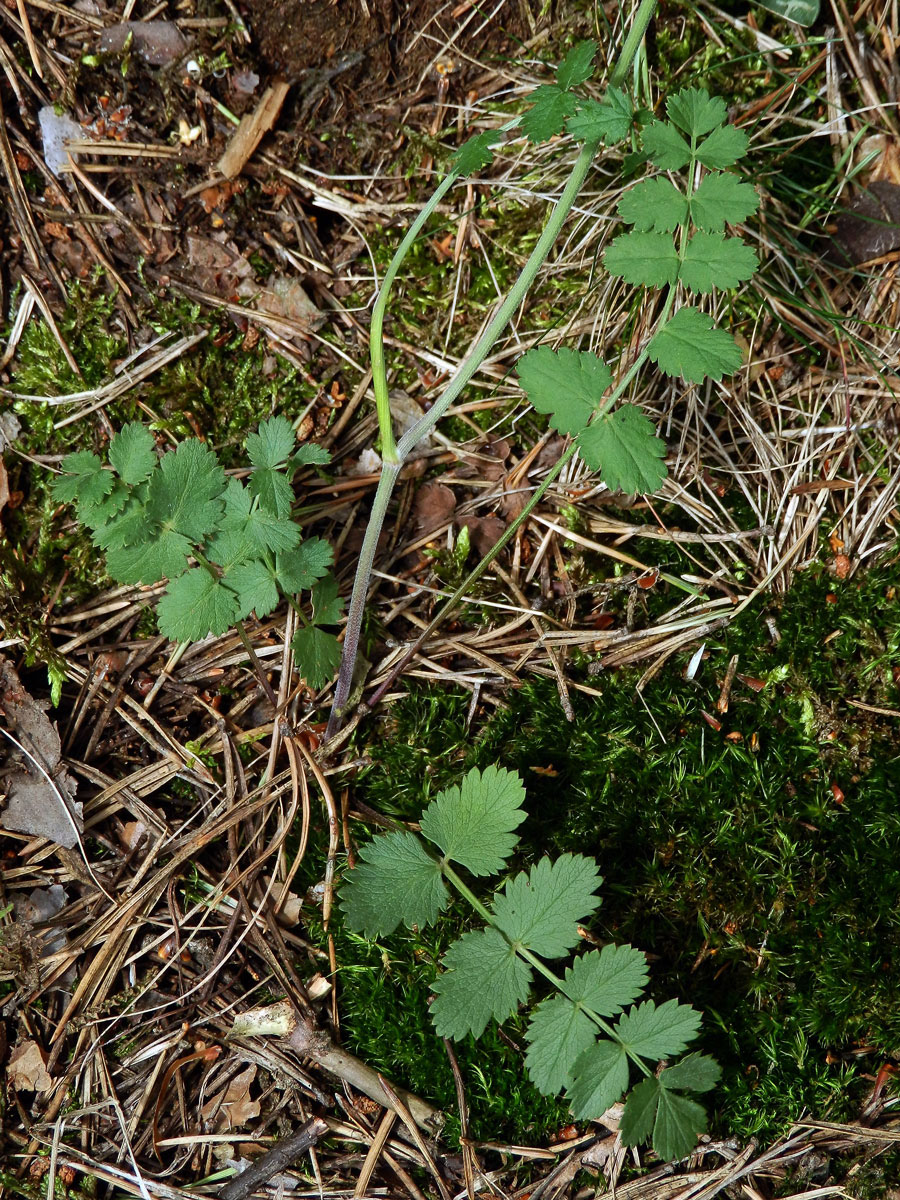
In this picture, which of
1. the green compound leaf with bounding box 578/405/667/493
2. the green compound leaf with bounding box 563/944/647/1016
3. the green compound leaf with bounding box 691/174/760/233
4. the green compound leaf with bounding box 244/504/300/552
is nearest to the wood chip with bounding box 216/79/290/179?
the green compound leaf with bounding box 244/504/300/552

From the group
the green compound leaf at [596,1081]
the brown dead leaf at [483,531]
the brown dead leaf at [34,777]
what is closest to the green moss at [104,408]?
the brown dead leaf at [34,777]

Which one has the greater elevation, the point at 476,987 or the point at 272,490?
the point at 272,490

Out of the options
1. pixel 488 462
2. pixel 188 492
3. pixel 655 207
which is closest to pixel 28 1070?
pixel 188 492

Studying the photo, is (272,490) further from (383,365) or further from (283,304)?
(283,304)

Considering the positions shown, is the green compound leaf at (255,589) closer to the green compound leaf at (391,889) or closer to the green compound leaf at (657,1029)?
the green compound leaf at (391,889)

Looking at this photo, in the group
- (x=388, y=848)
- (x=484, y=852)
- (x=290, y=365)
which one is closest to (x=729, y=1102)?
(x=484, y=852)

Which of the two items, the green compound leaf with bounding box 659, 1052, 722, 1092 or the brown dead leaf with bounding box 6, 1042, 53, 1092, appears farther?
the brown dead leaf with bounding box 6, 1042, 53, 1092

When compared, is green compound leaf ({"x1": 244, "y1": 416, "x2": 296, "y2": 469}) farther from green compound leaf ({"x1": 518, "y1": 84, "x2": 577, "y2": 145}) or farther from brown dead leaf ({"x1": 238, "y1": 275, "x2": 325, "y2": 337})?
green compound leaf ({"x1": 518, "y1": 84, "x2": 577, "y2": 145})
